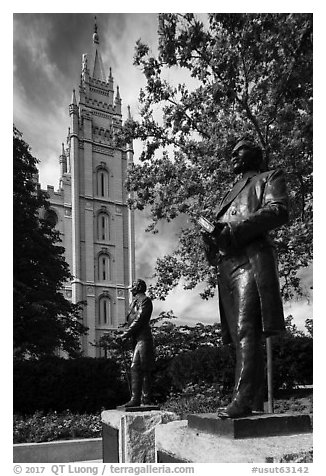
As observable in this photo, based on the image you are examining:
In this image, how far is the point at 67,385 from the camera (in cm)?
1295

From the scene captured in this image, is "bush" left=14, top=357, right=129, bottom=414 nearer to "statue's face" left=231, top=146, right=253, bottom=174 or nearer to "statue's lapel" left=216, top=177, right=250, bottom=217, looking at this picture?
"statue's lapel" left=216, top=177, right=250, bottom=217

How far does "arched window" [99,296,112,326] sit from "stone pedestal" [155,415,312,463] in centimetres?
2430

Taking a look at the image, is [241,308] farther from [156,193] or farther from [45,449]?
[156,193]

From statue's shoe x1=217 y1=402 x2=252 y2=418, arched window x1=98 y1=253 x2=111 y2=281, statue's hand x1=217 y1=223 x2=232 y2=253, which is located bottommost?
statue's shoe x1=217 y1=402 x2=252 y2=418

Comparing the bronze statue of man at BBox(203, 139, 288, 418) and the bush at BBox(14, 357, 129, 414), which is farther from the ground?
the bronze statue of man at BBox(203, 139, 288, 418)

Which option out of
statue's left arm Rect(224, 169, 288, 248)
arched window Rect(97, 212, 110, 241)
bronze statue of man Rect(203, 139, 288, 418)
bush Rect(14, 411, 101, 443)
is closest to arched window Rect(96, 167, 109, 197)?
arched window Rect(97, 212, 110, 241)

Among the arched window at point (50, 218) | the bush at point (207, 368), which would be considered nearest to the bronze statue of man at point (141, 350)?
the bush at point (207, 368)

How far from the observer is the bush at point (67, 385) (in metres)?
12.5

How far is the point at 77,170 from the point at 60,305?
18413mm

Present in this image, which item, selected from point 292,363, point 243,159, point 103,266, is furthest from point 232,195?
point 103,266

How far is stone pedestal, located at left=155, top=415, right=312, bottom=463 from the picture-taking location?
113 inches

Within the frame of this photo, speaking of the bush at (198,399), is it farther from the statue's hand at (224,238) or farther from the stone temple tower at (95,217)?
the stone temple tower at (95,217)

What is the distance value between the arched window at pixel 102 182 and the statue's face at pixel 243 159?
29.7 meters
